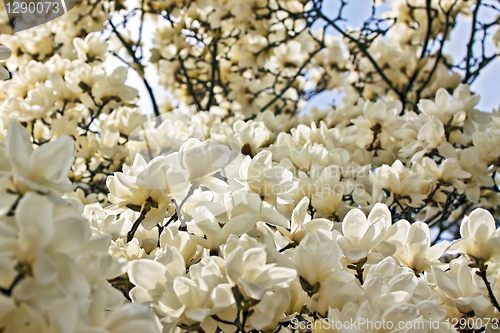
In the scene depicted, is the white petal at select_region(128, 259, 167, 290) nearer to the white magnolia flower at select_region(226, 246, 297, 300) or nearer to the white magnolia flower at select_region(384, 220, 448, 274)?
the white magnolia flower at select_region(226, 246, 297, 300)

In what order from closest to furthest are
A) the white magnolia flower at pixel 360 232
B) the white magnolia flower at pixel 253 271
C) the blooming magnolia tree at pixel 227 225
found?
the blooming magnolia tree at pixel 227 225 → the white magnolia flower at pixel 253 271 → the white magnolia flower at pixel 360 232

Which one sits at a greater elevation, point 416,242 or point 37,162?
point 37,162

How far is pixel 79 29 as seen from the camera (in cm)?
204

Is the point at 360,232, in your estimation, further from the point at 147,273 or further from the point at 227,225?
the point at 147,273

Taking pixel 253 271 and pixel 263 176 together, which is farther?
pixel 263 176

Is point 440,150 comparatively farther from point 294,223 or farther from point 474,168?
point 294,223

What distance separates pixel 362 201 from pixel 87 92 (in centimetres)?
112

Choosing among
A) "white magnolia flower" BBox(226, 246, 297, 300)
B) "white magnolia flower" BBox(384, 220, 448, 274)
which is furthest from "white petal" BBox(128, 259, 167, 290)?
"white magnolia flower" BBox(384, 220, 448, 274)

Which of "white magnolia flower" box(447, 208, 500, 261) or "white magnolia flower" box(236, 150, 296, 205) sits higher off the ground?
"white magnolia flower" box(236, 150, 296, 205)

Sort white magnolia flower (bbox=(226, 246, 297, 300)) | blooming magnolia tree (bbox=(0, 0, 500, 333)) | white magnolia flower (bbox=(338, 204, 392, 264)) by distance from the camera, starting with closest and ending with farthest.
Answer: blooming magnolia tree (bbox=(0, 0, 500, 333))
white magnolia flower (bbox=(226, 246, 297, 300))
white magnolia flower (bbox=(338, 204, 392, 264))

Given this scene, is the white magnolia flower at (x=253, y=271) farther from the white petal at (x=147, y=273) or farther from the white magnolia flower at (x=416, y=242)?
the white magnolia flower at (x=416, y=242)

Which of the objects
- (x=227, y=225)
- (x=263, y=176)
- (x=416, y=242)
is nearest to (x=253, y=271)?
(x=227, y=225)

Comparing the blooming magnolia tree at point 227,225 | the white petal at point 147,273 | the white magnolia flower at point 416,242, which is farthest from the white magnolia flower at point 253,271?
the white magnolia flower at point 416,242

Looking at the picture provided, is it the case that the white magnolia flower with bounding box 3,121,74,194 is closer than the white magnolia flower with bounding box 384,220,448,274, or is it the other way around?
the white magnolia flower with bounding box 3,121,74,194
